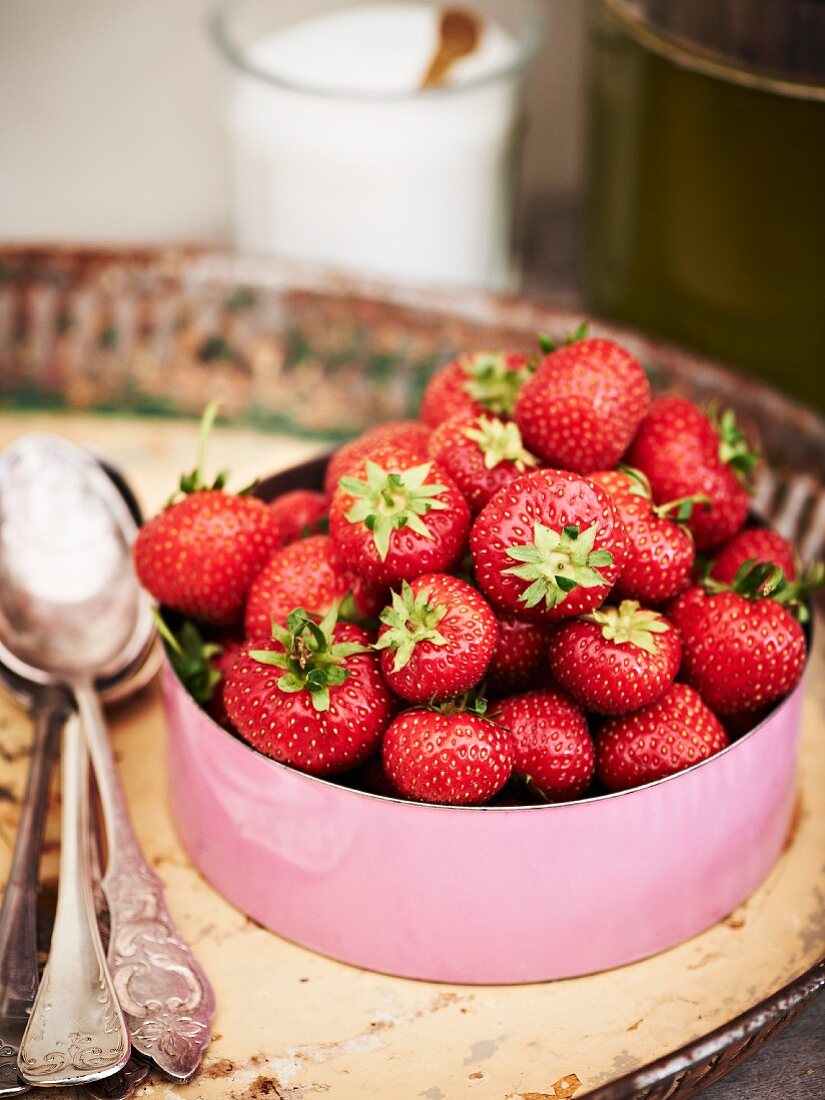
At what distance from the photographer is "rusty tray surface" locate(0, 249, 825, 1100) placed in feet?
2.08

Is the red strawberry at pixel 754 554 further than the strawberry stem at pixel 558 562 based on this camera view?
Yes

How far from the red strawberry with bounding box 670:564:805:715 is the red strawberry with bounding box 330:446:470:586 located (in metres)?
0.14

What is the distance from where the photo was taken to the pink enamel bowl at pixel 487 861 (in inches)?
25.2

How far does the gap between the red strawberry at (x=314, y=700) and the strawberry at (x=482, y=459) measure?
4.6 inches

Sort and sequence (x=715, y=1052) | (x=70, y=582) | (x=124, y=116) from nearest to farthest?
(x=715, y=1052) < (x=70, y=582) < (x=124, y=116)

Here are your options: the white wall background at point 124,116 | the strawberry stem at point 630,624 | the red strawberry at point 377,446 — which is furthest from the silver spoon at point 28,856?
the white wall background at point 124,116

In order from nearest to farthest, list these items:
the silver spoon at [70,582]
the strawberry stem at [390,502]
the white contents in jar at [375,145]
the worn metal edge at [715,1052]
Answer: the worn metal edge at [715,1052] → the strawberry stem at [390,502] → the silver spoon at [70,582] → the white contents in jar at [375,145]

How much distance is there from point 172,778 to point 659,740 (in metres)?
0.31

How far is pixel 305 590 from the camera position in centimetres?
72

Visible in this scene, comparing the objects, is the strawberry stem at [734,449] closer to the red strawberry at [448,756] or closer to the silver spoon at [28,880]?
the red strawberry at [448,756]

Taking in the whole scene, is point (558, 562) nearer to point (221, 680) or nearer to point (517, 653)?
point (517, 653)

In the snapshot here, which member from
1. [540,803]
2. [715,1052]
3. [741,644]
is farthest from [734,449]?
[715,1052]

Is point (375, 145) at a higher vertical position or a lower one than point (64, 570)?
higher

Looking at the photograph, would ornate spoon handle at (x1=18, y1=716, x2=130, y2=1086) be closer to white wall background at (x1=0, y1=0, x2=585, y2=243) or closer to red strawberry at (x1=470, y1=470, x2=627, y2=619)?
red strawberry at (x1=470, y1=470, x2=627, y2=619)
